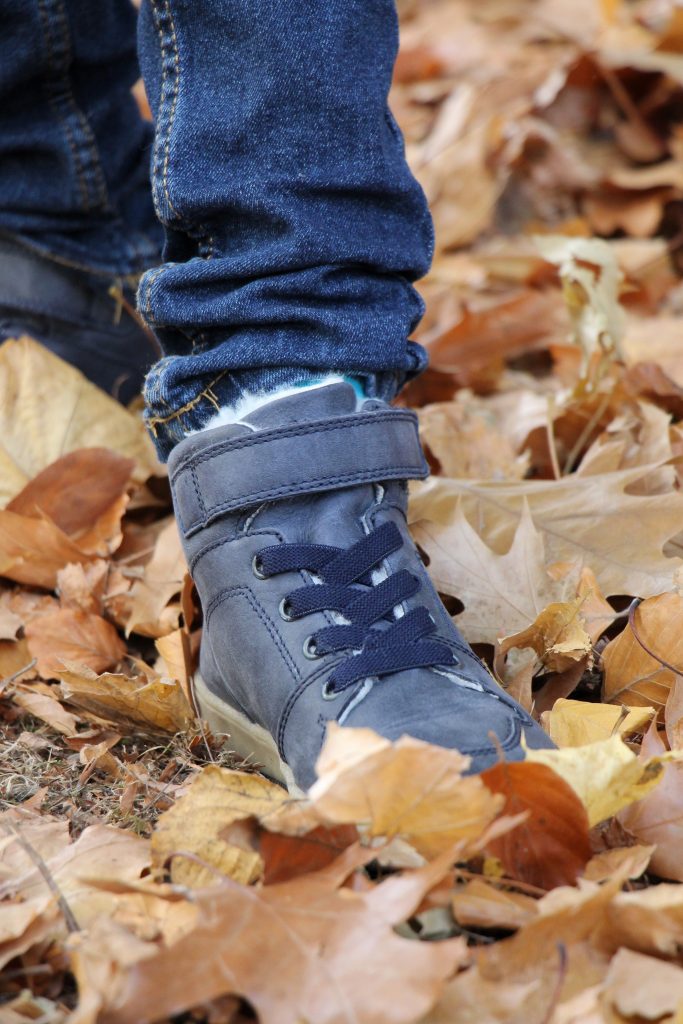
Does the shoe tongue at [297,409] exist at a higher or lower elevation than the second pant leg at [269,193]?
lower

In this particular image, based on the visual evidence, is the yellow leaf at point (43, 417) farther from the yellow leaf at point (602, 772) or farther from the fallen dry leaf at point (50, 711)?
the yellow leaf at point (602, 772)

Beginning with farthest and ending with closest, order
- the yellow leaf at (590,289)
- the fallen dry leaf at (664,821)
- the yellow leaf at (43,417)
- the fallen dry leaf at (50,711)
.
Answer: the yellow leaf at (590,289), the yellow leaf at (43,417), the fallen dry leaf at (50,711), the fallen dry leaf at (664,821)

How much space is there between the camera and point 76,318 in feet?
6.07

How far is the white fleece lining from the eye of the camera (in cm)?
130

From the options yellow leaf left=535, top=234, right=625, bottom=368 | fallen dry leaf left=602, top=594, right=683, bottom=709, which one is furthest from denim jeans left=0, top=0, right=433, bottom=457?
yellow leaf left=535, top=234, right=625, bottom=368

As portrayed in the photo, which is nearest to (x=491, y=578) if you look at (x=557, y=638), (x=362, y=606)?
(x=557, y=638)

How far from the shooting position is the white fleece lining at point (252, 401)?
4.25ft

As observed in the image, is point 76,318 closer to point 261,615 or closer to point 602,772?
point 261,615

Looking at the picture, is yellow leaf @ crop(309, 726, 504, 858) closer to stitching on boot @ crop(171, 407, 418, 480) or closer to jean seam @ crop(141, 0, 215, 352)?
stitching on boot @ crop(171, 407, 418, 480)

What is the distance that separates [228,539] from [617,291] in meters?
1.17

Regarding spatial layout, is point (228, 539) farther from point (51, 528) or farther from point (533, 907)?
point (533, 907)

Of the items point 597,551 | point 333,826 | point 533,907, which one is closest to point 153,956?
point 333,826

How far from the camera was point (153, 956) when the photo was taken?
2.53ft

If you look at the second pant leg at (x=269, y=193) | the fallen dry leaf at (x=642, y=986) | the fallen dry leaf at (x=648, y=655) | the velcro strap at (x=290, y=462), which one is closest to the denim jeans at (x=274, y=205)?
the second pant leg at (x=269, y=193)
